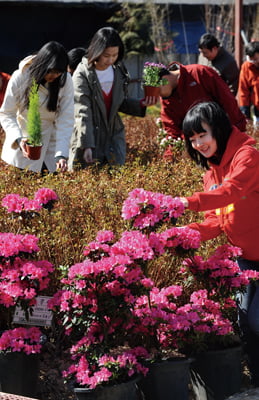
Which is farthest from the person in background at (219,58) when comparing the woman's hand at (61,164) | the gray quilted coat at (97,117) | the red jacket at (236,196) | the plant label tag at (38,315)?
the plant label tag at (38,315)

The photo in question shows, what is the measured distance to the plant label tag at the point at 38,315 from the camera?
10.4ft

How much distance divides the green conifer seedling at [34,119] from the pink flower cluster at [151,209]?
1.77 meters

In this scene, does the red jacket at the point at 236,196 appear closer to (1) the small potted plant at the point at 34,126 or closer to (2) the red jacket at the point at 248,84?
(1) the small potted plant at the point at 34,126

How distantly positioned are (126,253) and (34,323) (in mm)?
578

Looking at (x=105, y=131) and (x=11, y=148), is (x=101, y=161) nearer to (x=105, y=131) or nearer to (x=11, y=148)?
(x=105, y=131)

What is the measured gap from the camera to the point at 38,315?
3193 mm

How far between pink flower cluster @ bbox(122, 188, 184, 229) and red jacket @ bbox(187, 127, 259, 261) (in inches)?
7.1

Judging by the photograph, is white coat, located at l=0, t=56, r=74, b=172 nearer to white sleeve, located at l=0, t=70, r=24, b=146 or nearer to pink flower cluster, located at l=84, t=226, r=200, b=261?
white sleeve, located at l=0, t=70, r=24, b=146

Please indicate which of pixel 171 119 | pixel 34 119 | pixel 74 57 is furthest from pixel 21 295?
pixel 74 57

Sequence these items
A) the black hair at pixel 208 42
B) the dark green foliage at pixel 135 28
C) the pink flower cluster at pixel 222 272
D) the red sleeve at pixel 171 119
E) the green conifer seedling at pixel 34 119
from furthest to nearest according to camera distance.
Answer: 1. the dark green foliage at pixel 135 28
2. the black hair at pixel 208 42
3. the red sleeve at pixel 171 119
4. the green conifer seedling at pixel 34 119
5. the pink flower cluster at pixel 222 272

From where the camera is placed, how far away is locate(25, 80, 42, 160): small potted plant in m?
4.55

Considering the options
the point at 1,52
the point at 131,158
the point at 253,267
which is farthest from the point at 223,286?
the point at 1,52

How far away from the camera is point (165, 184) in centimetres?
484

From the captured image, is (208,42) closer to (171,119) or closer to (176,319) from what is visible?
(171,119)
